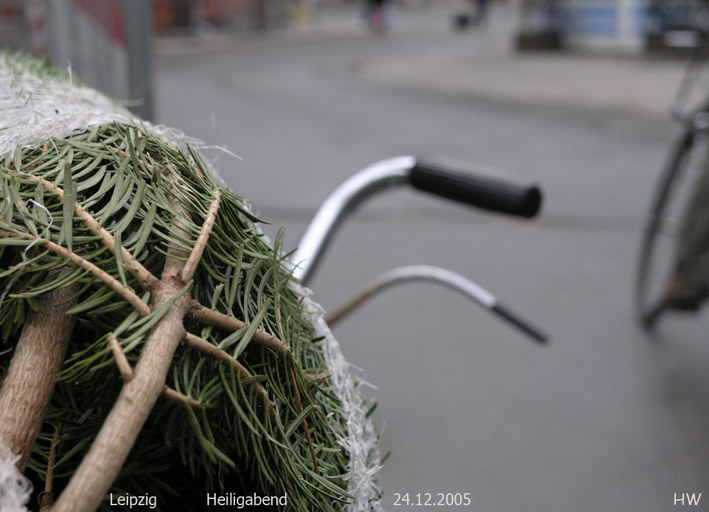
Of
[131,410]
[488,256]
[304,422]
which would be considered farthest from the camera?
[488,256]

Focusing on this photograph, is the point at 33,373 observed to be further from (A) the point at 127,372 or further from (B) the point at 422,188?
(B) the point at 422,188

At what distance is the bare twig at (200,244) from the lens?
511 millimetres

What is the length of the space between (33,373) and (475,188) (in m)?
1.01

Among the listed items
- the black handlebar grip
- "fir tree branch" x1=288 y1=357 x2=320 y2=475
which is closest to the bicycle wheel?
the black handlebar grip

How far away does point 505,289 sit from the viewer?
4.38m

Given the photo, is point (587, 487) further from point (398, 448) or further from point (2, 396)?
point (2, 396)

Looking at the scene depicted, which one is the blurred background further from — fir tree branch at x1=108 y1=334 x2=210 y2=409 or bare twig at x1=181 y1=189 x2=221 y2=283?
fir tree branch at x1=108 y1=334 x2=210 y2=409

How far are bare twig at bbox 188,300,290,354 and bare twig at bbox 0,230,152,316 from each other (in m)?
0.03

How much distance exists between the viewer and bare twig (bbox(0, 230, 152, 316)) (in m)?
0.48

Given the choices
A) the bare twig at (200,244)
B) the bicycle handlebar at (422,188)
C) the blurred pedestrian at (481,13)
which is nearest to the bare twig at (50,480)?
the bare twig at (200,244)

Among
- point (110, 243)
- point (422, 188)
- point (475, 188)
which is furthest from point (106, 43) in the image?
point (110, 243)

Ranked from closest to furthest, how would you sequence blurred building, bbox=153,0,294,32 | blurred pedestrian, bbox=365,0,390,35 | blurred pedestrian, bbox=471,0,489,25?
1. blurred building, bbox=153,0,294,32
2. blurred pedestrian, bbox=365,0,390,35
3. blurred pedestrian, bbox=471,0,489,25

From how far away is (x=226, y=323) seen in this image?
521 mm

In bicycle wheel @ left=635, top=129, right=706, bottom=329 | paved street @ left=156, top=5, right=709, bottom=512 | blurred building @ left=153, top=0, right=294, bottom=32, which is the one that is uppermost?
blurred building @ left=153, top=0, right=294, bottom=32
